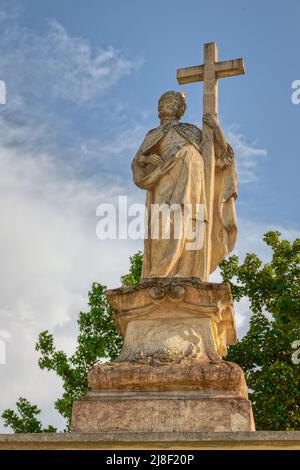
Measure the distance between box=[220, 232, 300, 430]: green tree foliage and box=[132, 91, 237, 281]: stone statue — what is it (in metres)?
8.09

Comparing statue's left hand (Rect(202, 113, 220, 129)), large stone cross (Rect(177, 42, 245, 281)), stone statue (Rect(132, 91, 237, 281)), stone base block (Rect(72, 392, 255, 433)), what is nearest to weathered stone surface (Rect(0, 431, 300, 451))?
stone base block (Rect(72, 392, 255, 433))

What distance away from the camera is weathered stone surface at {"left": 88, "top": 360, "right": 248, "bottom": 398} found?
22.6 feet

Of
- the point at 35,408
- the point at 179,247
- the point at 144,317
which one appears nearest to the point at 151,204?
the point at 179,247

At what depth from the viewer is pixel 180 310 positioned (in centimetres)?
748

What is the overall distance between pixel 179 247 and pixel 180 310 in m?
0.74

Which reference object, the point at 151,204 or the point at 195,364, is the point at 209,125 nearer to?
the point at 151,204

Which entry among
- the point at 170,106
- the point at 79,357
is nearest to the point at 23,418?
the point at 79,357

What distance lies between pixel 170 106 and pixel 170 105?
12mm

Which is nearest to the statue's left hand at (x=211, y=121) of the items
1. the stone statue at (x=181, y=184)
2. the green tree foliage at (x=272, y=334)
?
the stone statue at (x=181, y=184)

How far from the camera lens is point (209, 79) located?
29.6 ft

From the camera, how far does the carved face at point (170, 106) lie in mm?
8883

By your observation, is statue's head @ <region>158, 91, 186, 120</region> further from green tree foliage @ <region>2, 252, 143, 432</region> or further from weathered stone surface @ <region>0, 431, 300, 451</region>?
green tree foliage @ <region>2, 252, 143, 432</region>

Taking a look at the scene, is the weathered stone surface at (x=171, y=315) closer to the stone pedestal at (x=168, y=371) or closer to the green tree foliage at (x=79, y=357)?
the stone pedestal at (x=168, y=371)

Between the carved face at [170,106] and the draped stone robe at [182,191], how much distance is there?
0.17 metres
